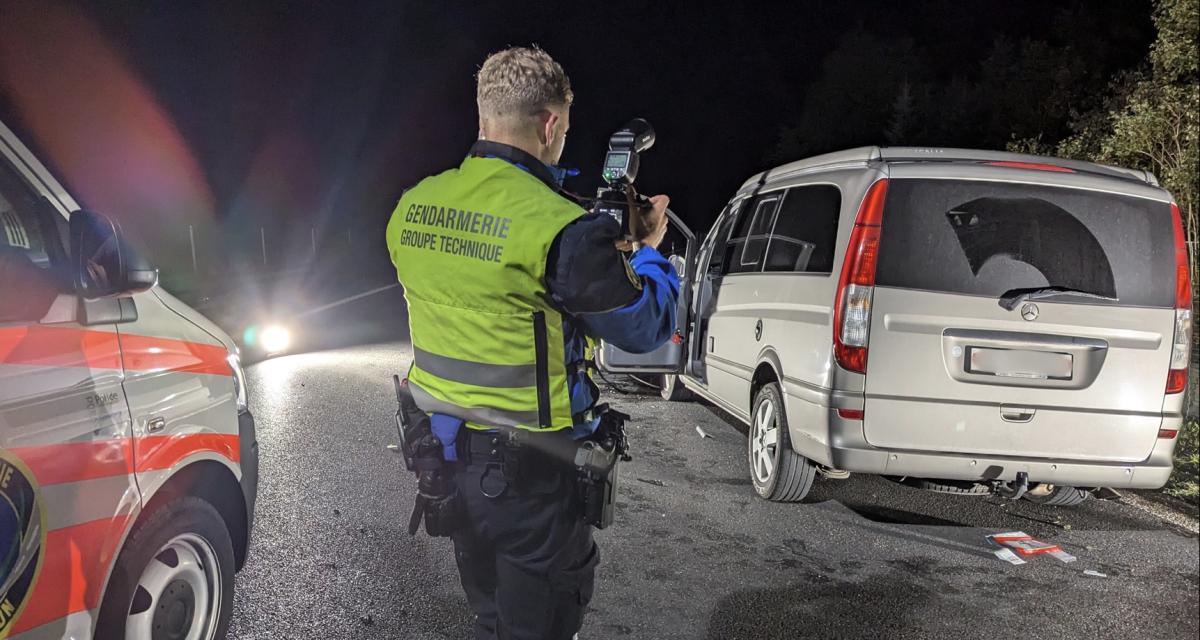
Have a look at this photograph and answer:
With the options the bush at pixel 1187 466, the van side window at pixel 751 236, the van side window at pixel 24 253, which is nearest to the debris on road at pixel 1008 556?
the bush at pixel 1187 466

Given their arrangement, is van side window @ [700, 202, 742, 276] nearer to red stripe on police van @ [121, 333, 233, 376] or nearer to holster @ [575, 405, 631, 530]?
red stripe on police van @ [121, 333, 233, 376]

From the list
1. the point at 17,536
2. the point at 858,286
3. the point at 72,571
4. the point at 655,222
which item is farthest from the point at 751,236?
the point at 17,536

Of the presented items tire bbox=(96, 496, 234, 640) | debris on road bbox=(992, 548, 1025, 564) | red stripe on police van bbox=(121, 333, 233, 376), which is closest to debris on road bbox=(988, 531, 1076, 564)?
debris on road bbox=(992, 548, 1025, 564)

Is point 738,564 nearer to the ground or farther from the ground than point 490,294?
nearer to the ground

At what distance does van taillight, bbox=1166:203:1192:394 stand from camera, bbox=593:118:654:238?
3167mm

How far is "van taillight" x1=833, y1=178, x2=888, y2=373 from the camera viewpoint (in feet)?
13.9

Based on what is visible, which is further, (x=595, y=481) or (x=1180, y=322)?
(x=1180, y=322)

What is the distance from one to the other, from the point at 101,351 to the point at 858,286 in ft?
10.6

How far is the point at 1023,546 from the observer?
4586 mm

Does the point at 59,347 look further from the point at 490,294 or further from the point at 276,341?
the point at 276,341

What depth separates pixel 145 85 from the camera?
1764 inches

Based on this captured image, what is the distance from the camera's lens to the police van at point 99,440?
6.95 ft

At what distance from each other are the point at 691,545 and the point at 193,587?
7.91 ft

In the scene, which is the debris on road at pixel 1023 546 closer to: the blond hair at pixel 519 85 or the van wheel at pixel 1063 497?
the van wheel at pixel 1063 497
